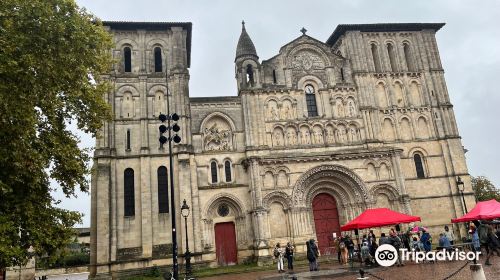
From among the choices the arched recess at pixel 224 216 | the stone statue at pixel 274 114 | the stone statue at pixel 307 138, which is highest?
the stone statue at pixel 274 114

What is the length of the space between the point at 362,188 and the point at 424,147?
7.01m

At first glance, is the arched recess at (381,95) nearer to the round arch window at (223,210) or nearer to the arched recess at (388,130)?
the arched recess at (388,130)

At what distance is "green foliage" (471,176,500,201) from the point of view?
164 feet

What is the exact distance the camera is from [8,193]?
14.2 meters

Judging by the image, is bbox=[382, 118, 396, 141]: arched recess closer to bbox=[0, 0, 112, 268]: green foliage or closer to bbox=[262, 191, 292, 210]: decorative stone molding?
bbox=[262, 191, 292, 210]: decorative stone molding

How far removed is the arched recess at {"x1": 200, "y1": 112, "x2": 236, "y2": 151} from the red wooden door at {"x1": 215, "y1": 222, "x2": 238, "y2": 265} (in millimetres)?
5768

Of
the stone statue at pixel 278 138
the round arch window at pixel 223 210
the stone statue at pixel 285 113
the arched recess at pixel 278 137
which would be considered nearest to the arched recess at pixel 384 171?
the arched recess at pixel 278 137

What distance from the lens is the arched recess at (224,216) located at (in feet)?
94.0

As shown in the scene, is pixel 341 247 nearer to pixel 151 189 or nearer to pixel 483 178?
pixel 151 189

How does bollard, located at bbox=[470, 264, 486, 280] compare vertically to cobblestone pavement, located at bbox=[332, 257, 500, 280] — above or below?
above

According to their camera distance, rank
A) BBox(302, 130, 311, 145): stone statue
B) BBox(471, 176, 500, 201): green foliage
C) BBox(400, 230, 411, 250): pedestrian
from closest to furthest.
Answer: BBox(400, 230, 411, 250): pedestrian
BBox(302, 130, 311, 145): stone statue
BBox(471, 176, 500, 201): green foliage

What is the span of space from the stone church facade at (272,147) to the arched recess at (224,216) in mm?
82

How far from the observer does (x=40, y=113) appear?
15539 millimetres

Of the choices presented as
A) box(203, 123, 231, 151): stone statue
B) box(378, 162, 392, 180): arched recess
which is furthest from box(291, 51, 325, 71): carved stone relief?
box(378, 162, 392, 180): arched recess
